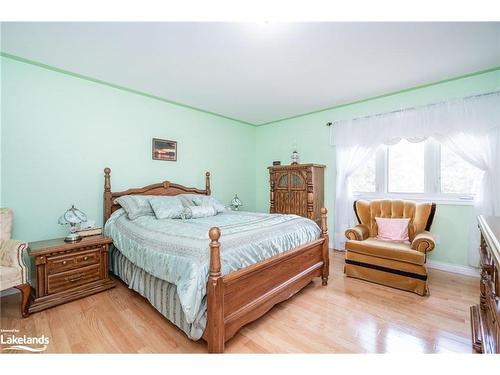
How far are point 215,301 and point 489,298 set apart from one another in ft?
5.43

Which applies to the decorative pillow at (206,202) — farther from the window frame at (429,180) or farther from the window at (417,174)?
the window frame at (429,180)

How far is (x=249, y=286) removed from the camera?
1796mm

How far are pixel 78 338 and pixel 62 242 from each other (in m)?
1.10

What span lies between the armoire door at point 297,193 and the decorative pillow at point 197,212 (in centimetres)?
155

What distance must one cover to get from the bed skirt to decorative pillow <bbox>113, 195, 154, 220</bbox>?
0.50 meters

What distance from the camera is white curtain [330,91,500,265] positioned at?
2764 mm

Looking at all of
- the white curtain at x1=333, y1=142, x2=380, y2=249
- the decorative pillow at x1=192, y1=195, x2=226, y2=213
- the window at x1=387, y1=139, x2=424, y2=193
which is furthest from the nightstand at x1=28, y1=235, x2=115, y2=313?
the window at x1=387, y1=139, x2=424, y2=193

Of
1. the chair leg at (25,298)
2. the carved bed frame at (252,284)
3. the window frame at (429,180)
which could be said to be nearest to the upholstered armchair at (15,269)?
the chair leg at (25,298)

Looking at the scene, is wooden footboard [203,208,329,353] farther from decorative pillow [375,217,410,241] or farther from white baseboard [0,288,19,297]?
white baseboard [0,288,19,297]

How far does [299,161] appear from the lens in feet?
15.1

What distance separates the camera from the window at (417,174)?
9.98 ft

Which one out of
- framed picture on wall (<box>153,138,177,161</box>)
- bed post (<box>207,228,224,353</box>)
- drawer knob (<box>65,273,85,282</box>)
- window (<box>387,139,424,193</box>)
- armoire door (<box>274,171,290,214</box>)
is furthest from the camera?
armoire door (<box>274,171,290,214</box>)

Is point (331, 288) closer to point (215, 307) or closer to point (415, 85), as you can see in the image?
point (215, 307)
